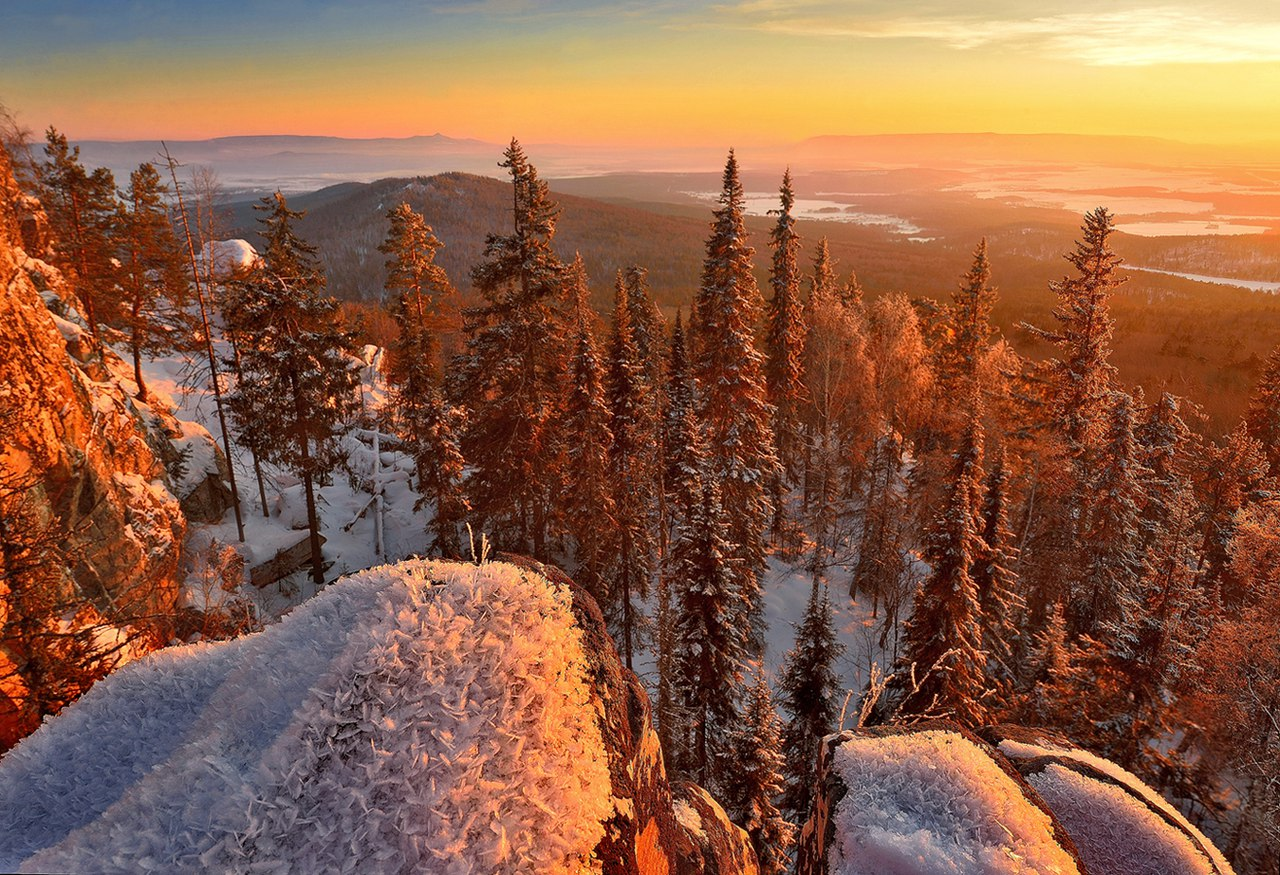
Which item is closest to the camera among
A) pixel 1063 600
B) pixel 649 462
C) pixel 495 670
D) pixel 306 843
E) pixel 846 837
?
pixel 306 843

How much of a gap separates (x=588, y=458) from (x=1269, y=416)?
38.8 m

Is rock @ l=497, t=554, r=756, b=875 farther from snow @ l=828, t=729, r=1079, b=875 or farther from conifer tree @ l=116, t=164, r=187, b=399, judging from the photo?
conifer tree @ l=116, t=164, r=187, b=399

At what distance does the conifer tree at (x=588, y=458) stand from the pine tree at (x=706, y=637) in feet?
12.3

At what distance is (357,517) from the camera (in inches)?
1159

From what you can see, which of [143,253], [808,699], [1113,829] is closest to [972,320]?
[808,699]

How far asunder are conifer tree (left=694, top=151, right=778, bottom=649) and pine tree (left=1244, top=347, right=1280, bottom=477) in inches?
1097

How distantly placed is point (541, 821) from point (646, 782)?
1.86m

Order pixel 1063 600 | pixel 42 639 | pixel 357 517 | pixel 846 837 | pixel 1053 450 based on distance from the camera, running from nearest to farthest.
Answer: pixel 846 837 < pixel 42 639 < pixel 1053 450 < pixel 1063 600 < pixel 357 517

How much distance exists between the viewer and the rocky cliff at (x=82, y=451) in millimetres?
13164

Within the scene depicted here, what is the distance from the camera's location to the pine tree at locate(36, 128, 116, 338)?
27.8 metres

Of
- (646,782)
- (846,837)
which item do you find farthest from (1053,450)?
(646,782)

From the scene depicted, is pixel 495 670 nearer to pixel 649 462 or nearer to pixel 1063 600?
pixel 649 462

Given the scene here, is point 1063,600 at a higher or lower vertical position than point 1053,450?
lower

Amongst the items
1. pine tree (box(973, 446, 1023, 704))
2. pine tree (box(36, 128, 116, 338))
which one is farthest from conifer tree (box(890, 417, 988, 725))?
pine tree (box(36, 128, 116, 338))
